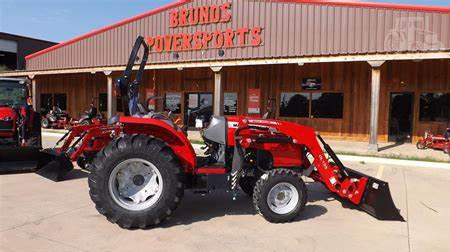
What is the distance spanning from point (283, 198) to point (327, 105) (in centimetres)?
1163

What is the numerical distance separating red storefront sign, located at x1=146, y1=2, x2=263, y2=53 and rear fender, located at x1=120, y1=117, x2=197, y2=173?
1195 cm

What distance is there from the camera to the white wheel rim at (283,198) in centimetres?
480

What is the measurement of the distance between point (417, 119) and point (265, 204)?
11.7 m

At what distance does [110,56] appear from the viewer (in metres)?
19.9

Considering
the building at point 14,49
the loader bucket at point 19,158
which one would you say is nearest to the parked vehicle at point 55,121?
the loader bucket at point 19,158

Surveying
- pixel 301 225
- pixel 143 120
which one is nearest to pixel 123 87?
pixel 143 120

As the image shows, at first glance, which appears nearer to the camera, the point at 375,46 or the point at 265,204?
the point at 265,204

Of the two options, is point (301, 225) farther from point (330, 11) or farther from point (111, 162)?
point (330, 11)

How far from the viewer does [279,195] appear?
4.88m

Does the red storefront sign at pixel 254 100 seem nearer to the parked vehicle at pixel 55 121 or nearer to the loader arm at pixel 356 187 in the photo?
the parked vehicle at pixel 55 121

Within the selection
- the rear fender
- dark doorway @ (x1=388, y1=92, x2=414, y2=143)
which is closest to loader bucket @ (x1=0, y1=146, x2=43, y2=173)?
the rear fender

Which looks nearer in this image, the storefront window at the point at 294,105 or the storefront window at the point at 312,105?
the storefront window at the point at 312,105

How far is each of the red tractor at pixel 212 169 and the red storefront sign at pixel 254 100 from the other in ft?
38.5

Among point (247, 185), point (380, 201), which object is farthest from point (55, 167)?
point (380, 201)
